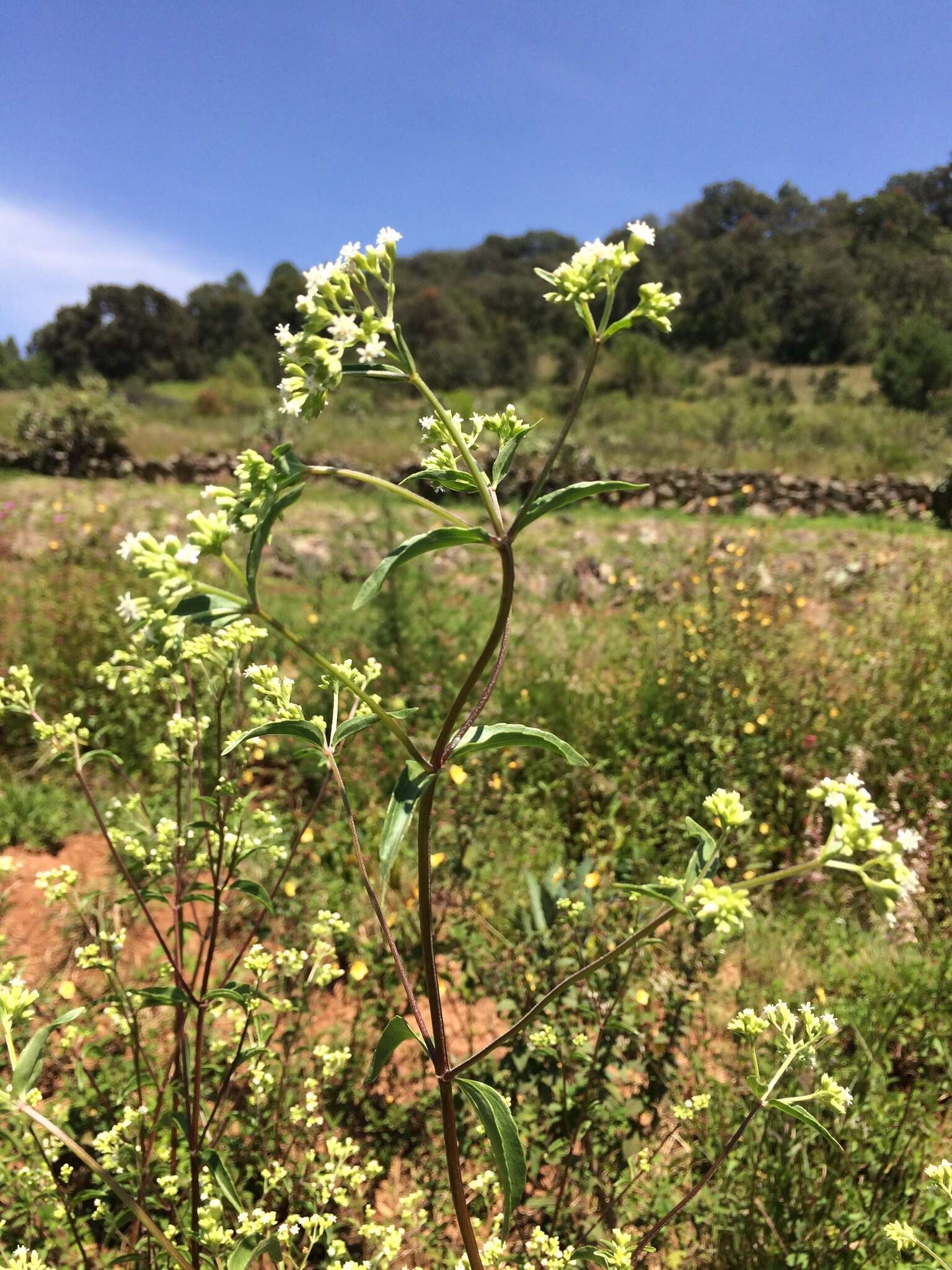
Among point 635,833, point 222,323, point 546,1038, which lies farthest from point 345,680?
point 222,323

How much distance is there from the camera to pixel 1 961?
2822 millimetres

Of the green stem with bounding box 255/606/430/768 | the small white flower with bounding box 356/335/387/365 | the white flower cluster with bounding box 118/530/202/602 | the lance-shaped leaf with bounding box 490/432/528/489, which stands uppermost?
the small white flower with bounding box 356/335/387/365

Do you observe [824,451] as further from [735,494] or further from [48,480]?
[48,480]

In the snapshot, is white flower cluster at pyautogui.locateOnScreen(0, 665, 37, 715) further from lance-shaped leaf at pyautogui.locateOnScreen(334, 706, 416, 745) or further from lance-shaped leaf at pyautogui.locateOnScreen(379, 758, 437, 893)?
lance-shaped leaf at pyautogui.locateOnScreen(379, 758, 437, 893)

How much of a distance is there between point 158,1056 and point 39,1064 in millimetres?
1646

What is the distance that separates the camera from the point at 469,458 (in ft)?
2.68

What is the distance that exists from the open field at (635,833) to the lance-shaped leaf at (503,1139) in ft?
1.46

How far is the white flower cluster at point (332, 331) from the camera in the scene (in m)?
0.83

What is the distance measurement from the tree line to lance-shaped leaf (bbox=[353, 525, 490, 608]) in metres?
38.0

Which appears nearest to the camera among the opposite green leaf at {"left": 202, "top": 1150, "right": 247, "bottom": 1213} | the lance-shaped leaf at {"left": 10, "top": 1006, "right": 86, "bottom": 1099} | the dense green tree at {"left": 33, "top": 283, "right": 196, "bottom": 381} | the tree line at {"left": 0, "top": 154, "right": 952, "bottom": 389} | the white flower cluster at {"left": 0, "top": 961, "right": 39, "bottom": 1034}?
the lance-shaped leaf at {"left": 10, "top": 1006, "right": 86, "bottom": 1099}

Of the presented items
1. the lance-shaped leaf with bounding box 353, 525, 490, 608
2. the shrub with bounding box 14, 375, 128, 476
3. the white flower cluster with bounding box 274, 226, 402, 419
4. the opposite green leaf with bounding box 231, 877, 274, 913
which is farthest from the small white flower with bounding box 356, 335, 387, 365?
the shrub with bounding box 14, 375, 128, 476

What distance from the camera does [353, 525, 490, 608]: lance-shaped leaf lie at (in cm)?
78

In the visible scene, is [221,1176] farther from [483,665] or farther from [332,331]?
[332,331]

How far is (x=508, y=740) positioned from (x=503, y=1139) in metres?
0.49
